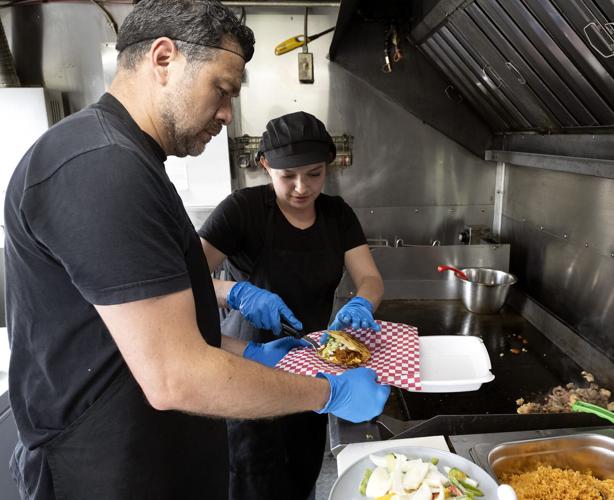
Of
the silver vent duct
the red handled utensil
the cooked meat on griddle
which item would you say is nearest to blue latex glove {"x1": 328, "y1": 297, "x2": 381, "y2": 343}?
the cooked meat on griddle

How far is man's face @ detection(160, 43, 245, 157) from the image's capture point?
0.90 metres

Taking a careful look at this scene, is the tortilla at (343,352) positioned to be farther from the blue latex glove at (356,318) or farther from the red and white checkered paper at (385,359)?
the blue latex glove at (356,318)

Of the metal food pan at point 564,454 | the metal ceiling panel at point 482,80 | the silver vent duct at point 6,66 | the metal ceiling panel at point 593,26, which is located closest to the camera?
the metal food pan at point 564,454

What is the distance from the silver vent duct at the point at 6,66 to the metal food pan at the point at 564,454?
3.45m

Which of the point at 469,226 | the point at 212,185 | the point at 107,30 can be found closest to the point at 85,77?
the point at 107,30

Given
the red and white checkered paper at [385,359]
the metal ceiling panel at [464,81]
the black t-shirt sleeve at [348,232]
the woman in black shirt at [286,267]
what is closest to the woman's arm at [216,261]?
the woman in black shirt at [286,267]

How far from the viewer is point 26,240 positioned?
84 cm

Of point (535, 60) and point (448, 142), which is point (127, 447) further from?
point (448, 142)

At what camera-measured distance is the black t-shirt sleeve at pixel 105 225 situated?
735mm

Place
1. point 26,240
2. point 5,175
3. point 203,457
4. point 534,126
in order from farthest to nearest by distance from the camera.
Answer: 1. point 5,175
2. point 534,126
3. point 203,457
4. point 26,240

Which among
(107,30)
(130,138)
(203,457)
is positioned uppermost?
(107,30)

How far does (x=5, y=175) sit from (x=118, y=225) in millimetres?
2914

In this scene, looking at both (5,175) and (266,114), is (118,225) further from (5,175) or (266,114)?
(5,175)

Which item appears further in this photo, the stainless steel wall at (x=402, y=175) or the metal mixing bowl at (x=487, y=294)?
the stainless steel wall at (x=402, y=175)
